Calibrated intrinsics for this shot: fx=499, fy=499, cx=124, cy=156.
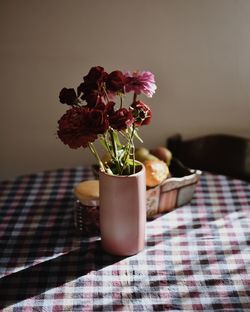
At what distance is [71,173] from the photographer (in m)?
1.91

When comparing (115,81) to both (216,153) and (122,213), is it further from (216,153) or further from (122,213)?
(216,153)

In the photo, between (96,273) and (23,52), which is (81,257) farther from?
(23,52)

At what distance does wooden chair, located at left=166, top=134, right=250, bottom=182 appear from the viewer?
6.42 feet

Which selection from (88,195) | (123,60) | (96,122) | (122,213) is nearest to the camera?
(96,122)

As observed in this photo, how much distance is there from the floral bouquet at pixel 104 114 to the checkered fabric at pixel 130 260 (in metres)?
0.27

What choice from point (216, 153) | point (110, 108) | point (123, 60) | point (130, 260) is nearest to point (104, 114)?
point (110, 108)

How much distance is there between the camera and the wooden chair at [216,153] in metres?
1.96

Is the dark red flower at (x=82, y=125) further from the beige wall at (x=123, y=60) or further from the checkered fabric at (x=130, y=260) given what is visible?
the beige wall at (x=123, y=60)

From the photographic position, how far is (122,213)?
4.50 feet

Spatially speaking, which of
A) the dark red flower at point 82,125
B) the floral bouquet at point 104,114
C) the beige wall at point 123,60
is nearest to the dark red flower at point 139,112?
the floral bouquet at point 104,114

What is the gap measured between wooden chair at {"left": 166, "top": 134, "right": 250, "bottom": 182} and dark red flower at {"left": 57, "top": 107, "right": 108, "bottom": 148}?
861 millimetres

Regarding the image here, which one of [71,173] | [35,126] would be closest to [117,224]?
[71,173]

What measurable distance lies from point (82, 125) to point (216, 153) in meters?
0.92

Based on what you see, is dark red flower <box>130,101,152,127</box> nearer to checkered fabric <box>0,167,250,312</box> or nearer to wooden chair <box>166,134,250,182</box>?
checkered fabric <box>0,167,250,312</box>
